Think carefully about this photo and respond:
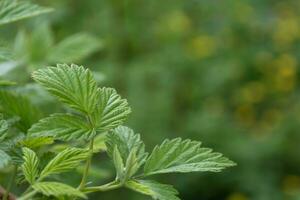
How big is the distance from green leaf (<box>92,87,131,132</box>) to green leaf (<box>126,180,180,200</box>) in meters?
0.08

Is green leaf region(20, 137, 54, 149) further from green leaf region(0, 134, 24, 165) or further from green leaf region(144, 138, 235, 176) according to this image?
green leaf region(144, 138, 235, 176)

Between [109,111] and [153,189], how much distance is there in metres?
0.12

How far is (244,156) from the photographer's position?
12.1 ft

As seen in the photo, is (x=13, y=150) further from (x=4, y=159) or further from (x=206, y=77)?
(x=206, y=77)

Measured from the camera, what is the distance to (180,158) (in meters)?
1.02

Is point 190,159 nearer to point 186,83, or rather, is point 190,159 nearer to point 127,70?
point 127,70

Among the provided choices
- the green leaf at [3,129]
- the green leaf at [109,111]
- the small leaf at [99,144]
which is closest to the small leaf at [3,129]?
the green leaf at [3,129]

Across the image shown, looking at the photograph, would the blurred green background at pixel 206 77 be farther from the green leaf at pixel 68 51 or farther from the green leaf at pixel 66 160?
the green leaf at pixel 66 160

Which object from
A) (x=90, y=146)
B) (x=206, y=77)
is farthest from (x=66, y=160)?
(x=206, y=77)

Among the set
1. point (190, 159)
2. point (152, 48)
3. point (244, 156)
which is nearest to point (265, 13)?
point (152, 48)

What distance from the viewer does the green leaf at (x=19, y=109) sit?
112 centimetres

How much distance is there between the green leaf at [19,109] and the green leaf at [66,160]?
7.2 inches

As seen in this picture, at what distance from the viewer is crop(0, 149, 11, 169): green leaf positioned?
0.90 metres

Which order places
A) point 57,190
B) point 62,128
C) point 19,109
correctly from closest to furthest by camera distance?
point 57,190, point 62,128, point 19,109
